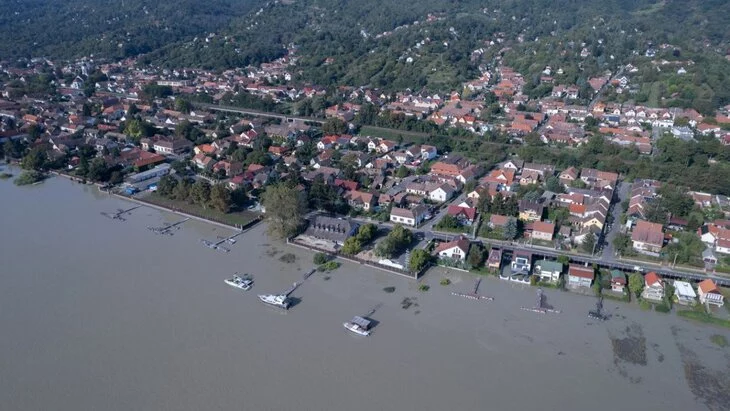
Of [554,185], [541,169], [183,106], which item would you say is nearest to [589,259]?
[554,185]

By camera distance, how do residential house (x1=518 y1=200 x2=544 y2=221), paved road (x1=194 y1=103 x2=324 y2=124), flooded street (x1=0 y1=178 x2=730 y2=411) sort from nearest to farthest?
flooded street (x1=0 y1=178 x2=730 y2=411) → residential house (x1=518 y1=200 x2=544 y2=221) → paved road (x1=194 y1=103 x2=324 y2=124)

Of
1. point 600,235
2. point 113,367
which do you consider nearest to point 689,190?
point 600,235

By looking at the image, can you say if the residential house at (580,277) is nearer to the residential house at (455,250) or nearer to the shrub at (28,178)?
the residential house at (455,250)

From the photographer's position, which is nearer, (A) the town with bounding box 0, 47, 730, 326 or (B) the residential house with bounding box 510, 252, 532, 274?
(B) the residential house with bounding box 510, 252, 532, 274

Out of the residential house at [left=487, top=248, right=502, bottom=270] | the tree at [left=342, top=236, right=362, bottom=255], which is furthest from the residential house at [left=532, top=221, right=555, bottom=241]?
the tree at [left=342, top=236, right=362, bottom=255]

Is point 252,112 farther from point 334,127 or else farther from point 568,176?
point 568,176

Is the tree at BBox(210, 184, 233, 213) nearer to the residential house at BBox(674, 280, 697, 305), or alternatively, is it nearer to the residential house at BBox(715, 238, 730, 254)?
the residential house at BBox(674, 280, 697, 305)
